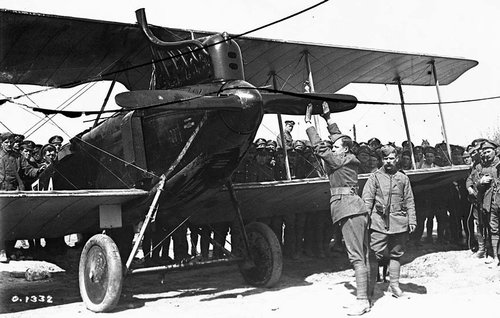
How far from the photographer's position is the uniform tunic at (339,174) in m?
5.98

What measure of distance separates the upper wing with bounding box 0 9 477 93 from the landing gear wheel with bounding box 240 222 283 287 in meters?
2.79

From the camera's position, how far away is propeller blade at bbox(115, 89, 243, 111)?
16.6 feet

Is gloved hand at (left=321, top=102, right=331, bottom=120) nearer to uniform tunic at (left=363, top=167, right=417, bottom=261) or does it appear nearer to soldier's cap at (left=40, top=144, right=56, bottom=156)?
uniform tunic at (left=363, top=167, right=417, bottom=261)

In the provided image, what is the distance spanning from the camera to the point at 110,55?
743cm

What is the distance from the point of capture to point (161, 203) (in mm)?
6684

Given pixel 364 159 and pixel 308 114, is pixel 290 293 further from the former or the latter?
pixel 364 159

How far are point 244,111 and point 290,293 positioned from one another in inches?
98.6

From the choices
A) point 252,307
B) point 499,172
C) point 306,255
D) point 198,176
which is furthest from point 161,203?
point 499,172

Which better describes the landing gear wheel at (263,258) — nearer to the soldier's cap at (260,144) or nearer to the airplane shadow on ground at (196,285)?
the airplane shadow on ground at (196,285)

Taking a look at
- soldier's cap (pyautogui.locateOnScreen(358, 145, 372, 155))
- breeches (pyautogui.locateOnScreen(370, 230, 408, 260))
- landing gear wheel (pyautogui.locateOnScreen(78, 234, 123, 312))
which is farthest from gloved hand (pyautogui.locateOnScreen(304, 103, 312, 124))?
soldier's cap (pyautogui.locateOnScreen(358, 145, 372, 155))

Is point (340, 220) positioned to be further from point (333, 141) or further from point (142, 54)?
point (142, 54)

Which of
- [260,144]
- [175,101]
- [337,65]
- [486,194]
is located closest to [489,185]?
[486,194]

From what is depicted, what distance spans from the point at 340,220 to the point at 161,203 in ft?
7.27

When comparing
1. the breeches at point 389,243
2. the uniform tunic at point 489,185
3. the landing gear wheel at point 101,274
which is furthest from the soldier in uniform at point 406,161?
the landing gear wheel at point 101,274
